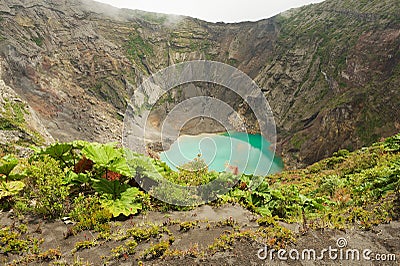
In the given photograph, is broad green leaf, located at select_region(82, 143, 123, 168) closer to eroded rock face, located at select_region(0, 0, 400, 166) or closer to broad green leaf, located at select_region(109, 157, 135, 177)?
broad green leaf, located at select_region(109, 157, 135, 177)

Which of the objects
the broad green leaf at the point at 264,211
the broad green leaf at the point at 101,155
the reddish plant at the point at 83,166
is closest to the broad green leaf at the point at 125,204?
the broad green leaf at the point at 101,155

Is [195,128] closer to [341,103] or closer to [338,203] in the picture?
[341,103]

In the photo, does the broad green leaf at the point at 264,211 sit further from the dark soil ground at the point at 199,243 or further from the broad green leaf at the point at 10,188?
the broad green leaf at the point at 10,188

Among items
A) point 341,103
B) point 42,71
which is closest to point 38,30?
point 42,71

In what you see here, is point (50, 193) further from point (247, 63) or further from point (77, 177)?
point (247, 63)

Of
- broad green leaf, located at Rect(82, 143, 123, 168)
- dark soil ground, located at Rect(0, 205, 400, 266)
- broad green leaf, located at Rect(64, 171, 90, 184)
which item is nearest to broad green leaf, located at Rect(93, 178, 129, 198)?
broad green leaf, located at Rect(64, 171, 90, 184)

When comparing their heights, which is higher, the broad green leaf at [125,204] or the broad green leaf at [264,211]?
the broad green leaf at [125,204]
